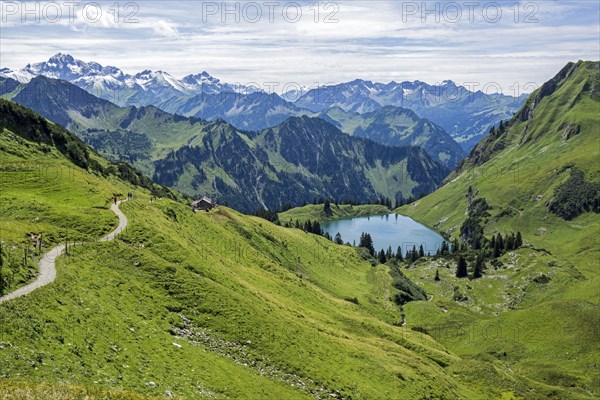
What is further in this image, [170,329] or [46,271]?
[170,329]

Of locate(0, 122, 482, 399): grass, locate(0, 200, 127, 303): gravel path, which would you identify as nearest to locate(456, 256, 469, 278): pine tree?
locate(0, 122, 482, 399): grass

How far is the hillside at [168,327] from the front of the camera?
121 ft

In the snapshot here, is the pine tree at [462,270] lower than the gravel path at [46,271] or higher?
lower

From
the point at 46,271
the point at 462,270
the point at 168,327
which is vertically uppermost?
the point at 46,271

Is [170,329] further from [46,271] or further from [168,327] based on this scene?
[46,271]

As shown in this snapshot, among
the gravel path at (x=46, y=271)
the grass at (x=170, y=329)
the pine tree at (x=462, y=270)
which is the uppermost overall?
the gravel path at (x=46, y=271)

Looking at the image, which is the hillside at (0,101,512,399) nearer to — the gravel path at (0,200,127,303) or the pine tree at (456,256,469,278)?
the gravel path at (0,200,127,303)

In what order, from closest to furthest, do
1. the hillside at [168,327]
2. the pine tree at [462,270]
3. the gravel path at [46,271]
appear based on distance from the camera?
the hillside at [168,327] → the gravel path at [46,271] → the pine tree at [462,270]

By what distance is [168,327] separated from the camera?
167 feet

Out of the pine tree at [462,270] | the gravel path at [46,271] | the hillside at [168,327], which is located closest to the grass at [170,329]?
the hillside at [168,327]

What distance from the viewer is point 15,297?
4056cm

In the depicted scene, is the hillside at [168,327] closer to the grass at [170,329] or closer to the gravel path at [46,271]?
the grass at [170,329]

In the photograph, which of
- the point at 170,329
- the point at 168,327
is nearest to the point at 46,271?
the point at 168,327

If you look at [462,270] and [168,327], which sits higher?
[168,327]
